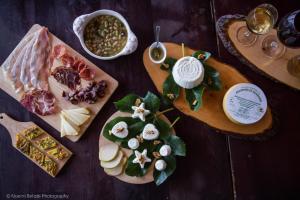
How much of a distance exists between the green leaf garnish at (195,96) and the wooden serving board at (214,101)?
0.03 meters

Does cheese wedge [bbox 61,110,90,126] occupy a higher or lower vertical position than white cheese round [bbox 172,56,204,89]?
lower

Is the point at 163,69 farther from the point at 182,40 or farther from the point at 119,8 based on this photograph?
the point at 119,8

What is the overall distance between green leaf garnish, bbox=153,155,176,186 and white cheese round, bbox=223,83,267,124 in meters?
0.27

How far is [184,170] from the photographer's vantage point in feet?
4.00

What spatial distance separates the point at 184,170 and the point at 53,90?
2.00 feet

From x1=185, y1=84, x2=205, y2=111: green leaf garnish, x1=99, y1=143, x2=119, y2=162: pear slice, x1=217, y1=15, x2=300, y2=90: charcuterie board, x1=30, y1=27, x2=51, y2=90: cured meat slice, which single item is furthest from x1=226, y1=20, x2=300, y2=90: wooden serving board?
x1=30, y1=27, x2=51, y2=90: cured meat slice

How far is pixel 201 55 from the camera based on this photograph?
1213 millimetres

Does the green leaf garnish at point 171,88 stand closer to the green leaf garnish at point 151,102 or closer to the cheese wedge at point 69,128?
the green leaf garnish at point 151,102

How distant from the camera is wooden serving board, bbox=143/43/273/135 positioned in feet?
3.98

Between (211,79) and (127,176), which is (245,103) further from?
(127,176)

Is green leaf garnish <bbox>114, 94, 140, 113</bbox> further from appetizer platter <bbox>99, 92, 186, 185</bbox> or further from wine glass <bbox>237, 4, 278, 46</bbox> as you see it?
wine glass <bbox>237, 4, 278, 46</bbox>

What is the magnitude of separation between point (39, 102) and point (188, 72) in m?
0.59

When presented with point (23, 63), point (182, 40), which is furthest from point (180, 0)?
point (23, 63)

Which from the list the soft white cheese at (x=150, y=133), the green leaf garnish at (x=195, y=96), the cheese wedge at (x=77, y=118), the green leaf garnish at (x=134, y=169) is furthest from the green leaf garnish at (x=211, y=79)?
the cheese wedge at (x=77, y=118)
